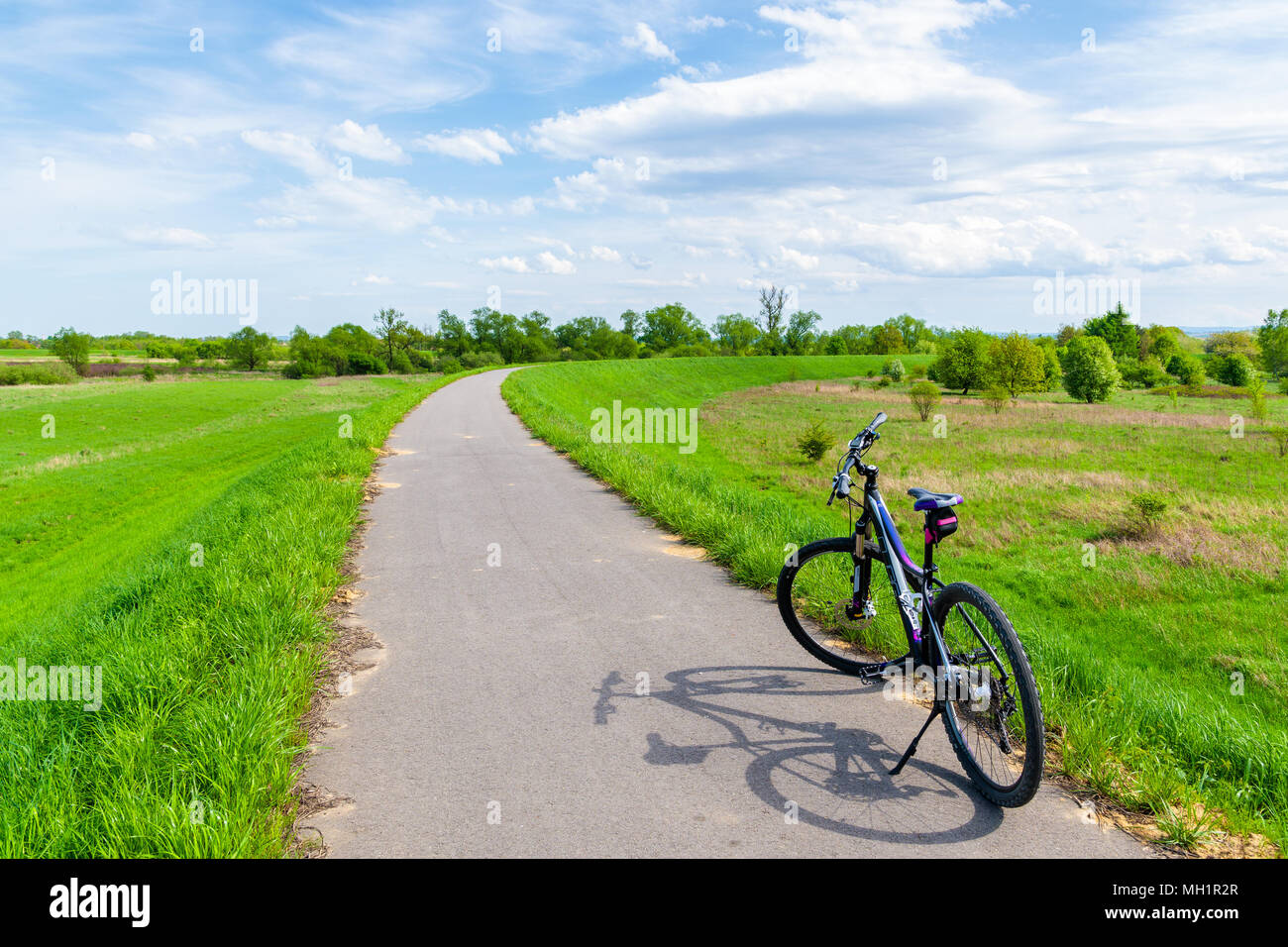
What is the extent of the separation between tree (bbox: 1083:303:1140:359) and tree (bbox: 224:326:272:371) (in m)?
117

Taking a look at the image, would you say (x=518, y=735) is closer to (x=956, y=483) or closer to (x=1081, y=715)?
(x=1081, y=715)

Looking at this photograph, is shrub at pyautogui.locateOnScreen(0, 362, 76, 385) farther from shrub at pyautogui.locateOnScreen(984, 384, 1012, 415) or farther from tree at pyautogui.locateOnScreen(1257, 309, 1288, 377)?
tree at pyautogui.locateOnScreen(1257, 309, 1288, 377)

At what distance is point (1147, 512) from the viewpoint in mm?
17266

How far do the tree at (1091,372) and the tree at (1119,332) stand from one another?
41.6 metres

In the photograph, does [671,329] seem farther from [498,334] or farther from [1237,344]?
[1237,344]

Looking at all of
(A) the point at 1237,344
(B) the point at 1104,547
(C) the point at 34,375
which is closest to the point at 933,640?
(B) the point at 1104,547

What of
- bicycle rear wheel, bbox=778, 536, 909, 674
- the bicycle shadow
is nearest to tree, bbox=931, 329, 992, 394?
bicycle rear wheel, bbox=778, 536, 909, 674

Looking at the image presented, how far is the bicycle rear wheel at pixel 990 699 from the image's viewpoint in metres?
3.33

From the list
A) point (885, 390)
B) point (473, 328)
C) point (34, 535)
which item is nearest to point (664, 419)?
point (885, 390)

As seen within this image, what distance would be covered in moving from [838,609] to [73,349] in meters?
113

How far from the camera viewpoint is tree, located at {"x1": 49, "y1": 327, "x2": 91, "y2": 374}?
91806 millimetres

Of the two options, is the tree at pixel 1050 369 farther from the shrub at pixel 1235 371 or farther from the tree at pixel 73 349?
the tree at pixel 73 349

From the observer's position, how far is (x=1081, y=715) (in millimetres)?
4250
